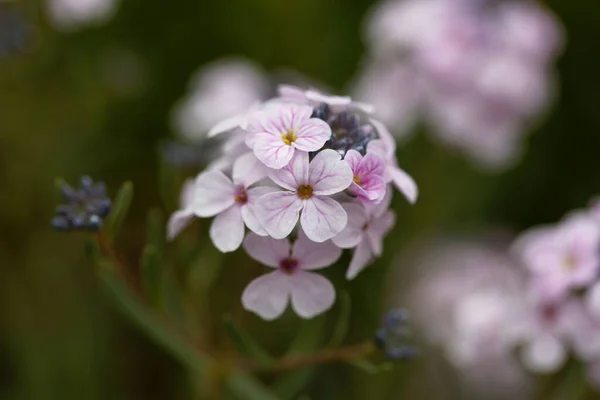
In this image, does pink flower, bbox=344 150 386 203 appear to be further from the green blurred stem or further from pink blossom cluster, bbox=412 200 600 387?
pink blossom cluster, bbox=412 200 600 387

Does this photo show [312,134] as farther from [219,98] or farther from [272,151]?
[219,98]

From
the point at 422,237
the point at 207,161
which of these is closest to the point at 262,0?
the point at 422,237

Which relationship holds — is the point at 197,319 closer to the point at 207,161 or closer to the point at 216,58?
the point at 207,161

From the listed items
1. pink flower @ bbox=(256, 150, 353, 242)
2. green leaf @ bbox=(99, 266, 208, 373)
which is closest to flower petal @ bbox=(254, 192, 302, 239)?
pink flower @ bbox=(256, 150, 353, 242)

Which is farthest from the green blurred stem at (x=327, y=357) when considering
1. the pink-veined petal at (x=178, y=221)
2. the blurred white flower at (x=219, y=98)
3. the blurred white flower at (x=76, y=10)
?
the blurred white flower at (x=76, y=10)

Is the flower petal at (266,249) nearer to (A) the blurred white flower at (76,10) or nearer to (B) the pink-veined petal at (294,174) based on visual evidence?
(B) the pink-veined petal at (294,174)

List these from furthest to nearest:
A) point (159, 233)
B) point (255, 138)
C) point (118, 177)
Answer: point (118, 177)
point (159, 233)
point (255, 138)
